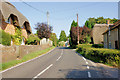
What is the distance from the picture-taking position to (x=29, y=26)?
2838cm

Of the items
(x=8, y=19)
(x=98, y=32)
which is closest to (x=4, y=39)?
(x=8, y=19)

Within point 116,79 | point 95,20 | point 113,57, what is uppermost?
point 95,20

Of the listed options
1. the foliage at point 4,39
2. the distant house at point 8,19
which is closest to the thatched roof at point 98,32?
the distant house at point 8,19

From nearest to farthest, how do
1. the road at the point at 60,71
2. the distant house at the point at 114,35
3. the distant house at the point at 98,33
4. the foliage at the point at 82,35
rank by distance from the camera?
the road at the point at 60,71 → the distant house at the point at 114,35 → the foliage at the point at 82,35 → the distant house at the point at 98,33

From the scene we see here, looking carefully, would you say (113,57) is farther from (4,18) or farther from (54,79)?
(4,18)

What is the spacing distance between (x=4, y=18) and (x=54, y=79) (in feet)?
47.9

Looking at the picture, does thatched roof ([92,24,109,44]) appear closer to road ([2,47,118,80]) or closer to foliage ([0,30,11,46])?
foliage ([0,30,11,46])

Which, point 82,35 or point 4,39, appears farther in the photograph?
point 82,35

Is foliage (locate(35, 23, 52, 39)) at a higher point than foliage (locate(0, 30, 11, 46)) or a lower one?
higher

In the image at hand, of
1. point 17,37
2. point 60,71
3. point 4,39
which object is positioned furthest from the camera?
point 17,37

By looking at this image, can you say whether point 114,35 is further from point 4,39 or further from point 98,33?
point 98,33

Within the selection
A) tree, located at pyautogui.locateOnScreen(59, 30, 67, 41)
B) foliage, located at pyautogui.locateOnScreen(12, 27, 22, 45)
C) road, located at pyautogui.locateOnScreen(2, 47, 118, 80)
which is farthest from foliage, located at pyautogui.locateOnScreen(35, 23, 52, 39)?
tree, located at pyautogui.locateOnScreen(59, 30, 67, 41)

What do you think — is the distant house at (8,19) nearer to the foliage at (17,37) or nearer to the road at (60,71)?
the foliage at (17,37)

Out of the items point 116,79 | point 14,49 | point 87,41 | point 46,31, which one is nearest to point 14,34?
point 14,49
